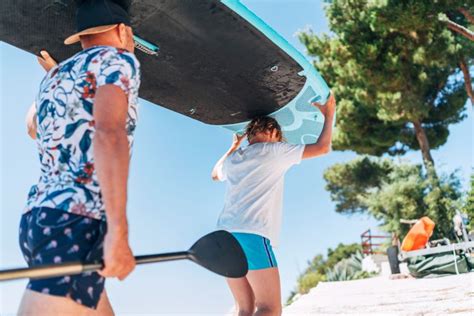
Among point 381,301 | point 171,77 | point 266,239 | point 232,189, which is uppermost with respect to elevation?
point 171,77

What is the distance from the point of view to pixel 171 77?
9.73 feet

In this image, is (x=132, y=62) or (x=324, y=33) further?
(x=324, y=33)

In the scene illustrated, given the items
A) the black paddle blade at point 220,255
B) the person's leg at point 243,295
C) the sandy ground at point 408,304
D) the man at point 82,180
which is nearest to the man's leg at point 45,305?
the man at point 82,180

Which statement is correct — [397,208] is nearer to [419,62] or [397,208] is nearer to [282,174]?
[419,62]

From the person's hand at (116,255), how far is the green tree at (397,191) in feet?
51.7

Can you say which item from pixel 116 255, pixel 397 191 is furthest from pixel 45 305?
pixel 397 191

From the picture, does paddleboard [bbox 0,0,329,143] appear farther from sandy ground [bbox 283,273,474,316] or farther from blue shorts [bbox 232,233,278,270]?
sandy ground [bbox 283,273,474,316]

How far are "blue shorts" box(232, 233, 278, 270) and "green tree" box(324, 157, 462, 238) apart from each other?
14.5 m

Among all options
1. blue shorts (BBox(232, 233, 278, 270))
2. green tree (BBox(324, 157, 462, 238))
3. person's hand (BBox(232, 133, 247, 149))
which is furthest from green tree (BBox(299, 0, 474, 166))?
blue shorts (BBox(232, 233, 278, 270))

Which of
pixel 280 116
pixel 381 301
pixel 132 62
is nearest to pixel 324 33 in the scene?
pixel 381 301

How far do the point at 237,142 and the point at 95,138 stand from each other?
6.38 ft

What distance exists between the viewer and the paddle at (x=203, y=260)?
1.30 m

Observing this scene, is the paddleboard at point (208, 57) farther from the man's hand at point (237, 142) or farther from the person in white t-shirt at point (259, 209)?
the person in white t-shirt at point (259, 209)

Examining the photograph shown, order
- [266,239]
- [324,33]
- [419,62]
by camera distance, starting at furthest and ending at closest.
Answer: [324,33]
[419,62]
[266,239]
